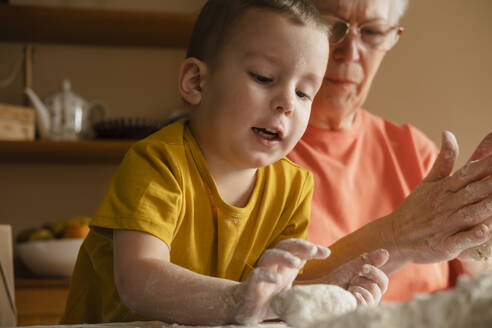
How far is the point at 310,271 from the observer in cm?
110

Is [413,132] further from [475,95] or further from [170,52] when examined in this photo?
[170,52]

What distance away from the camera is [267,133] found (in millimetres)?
877

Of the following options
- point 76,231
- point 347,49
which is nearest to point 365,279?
point 347,49

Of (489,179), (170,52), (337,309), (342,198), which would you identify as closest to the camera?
(337,309)

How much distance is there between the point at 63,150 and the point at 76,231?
19.0 inches

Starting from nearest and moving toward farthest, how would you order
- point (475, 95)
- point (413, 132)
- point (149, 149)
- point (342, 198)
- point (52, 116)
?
1. point (149, 149)
2. point (342, 198)
3. point (413, 132)
4. point (52, 116)
5. point (475, 95)

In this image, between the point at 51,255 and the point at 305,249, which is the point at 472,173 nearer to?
the point at 305,249

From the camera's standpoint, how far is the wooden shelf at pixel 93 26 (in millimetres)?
2502

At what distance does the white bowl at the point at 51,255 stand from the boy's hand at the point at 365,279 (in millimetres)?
1500

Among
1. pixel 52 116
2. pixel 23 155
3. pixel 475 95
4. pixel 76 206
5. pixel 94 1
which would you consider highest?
pixel 94 1

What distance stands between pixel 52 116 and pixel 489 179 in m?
2.07

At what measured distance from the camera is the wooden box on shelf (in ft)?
7.97

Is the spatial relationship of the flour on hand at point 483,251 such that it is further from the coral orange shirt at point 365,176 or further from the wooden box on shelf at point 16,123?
the wooden box on shelf at point 16,123

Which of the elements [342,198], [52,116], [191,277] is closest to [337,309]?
[191,277]
